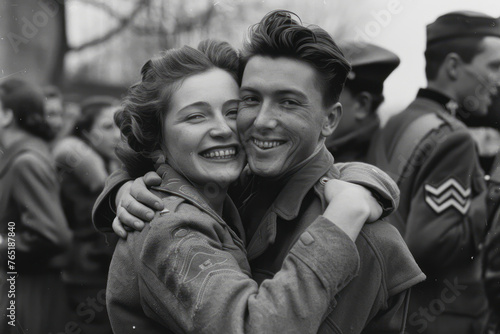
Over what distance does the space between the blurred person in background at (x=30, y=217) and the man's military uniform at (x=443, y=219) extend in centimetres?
219

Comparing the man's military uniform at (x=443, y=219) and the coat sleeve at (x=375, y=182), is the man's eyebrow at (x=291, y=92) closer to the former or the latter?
the coat sleeve at (x=375, y=182)

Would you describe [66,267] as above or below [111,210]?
below

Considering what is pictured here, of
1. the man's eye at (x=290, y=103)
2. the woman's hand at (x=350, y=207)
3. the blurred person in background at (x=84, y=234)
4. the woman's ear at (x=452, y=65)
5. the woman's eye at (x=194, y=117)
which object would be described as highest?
the man's eye at (x=290, y=103)

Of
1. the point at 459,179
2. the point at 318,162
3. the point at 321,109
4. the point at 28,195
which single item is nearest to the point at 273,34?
the point at 321,109

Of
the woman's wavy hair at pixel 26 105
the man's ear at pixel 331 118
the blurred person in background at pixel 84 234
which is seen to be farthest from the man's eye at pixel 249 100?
the woman's wavy hair at pixel 26 105

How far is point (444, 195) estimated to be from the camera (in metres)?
3.65

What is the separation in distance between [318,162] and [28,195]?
2893 mm

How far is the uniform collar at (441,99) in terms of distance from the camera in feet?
12.6

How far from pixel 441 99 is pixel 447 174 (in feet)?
1.53

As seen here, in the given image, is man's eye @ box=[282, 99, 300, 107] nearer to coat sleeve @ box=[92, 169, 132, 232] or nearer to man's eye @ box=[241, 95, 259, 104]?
man's eye @ box=[241, 95, 259, 104]

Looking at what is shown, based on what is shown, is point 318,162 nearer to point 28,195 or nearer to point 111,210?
point 111,210

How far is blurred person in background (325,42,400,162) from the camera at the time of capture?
3965mm

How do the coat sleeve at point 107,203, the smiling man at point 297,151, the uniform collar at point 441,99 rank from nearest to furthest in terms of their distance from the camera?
the smiling man at point 297,151 → the coat sleeve at point 107,203 → the uniform collar at point 441,99

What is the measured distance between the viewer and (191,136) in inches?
70.9
